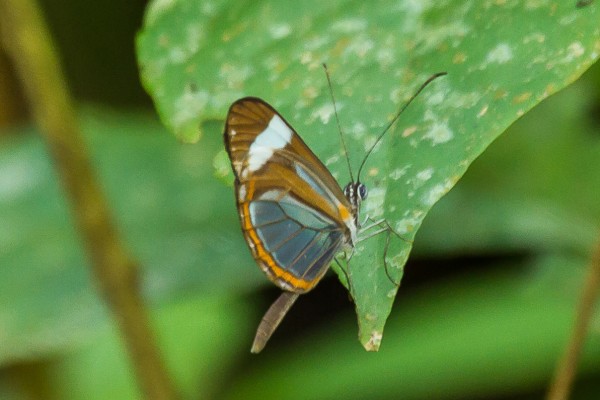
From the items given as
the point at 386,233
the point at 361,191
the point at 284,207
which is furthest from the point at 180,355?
the point at 386,233

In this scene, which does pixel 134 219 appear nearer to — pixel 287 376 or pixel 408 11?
pixel 287 376

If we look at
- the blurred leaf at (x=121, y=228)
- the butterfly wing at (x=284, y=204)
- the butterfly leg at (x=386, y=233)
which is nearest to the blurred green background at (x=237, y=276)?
the blurred leaf at (x=121, y=228)

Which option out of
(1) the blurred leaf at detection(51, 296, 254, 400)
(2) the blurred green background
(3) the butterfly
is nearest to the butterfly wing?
(3) the butterfly

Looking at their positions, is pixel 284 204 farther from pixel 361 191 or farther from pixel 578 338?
pixel 578 338

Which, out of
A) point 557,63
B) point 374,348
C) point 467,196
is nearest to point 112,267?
point 374,348

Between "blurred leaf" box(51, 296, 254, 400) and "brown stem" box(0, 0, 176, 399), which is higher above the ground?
"brown stem" box(0, 0, 176, 399)

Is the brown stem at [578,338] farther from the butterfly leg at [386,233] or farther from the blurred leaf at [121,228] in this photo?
the blurred leaf at [121,228]

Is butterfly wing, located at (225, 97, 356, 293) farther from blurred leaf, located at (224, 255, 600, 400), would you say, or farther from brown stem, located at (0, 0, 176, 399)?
blurred leaf, located at (224, 255, 600, 400)
